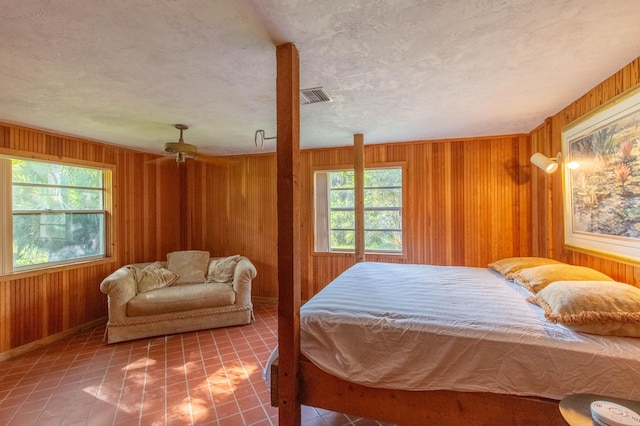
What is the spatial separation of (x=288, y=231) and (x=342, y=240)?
2.86m

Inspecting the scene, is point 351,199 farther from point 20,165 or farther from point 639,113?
point 20,165

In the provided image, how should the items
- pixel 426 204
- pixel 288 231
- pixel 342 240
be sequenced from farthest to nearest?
pixel 342 240 → pixel 426 204 → pixel 288 231

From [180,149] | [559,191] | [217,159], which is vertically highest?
[217,159]

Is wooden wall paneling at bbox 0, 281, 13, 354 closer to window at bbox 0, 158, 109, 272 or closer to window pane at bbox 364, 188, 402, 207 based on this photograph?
window at bbox 0, 158, 109, 272

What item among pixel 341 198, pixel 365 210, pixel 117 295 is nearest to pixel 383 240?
pixel 365 210

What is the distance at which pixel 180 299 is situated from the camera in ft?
11.2

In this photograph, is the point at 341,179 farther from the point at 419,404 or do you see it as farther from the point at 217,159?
the point at 419,404

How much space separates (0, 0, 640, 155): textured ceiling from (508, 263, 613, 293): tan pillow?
1.44 metres

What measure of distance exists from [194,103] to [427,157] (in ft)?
9.69

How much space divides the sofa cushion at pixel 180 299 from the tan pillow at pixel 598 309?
3247 mm

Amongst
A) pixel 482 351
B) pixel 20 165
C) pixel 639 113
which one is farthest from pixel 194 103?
pixel 639 113

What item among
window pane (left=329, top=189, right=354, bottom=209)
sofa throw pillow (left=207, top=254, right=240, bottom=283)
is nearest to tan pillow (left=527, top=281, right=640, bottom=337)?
window pane (left=329, top=189, right=354, bottom=209)

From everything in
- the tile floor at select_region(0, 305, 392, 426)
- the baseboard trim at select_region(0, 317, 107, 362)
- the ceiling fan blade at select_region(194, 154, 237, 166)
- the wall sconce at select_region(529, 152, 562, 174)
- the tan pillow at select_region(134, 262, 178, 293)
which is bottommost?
the tile floor at select_region(0, 305, 392, 426)

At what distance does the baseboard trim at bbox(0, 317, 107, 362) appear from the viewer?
114 inches
